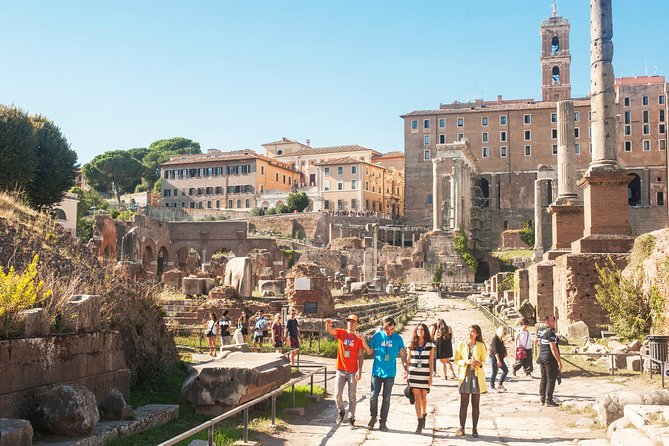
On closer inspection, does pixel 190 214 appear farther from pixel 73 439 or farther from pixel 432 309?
pixel 73 439

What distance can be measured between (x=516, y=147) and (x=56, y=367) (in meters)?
82.2

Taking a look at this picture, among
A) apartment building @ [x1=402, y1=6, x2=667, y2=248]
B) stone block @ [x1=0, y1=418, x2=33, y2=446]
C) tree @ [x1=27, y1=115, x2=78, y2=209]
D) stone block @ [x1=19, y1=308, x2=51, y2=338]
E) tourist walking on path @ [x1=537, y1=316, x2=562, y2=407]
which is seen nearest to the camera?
stone block @ [x1=0, y1=418, x2=33, y2=446]

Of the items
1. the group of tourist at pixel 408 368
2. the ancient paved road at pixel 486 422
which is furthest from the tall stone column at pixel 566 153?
the group of tourist at pixel 408 368

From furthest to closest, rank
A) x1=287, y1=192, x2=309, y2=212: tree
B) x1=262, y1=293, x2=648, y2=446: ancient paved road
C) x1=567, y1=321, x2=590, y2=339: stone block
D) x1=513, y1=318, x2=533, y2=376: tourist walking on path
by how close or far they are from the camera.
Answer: x1=287, y1=192, x2=309, y2=212: tree → x1=567, y1=321, x2=590, y2=339: stone block → x1=513, y1=318, x2=533, y2=376: tourist walking on path → x1=262, y1=293, x2=648, y2=446: ancient paved road

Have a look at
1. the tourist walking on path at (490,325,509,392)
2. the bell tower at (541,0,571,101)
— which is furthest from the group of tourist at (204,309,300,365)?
the bell tower at (541,0,571,101)

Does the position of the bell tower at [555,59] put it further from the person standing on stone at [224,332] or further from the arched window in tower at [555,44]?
the person standing on stone at [224,332]

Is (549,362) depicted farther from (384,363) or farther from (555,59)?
(555,59)

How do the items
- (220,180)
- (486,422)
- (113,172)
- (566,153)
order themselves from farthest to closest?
(113,172), (220,180), (566,153), (486,422)

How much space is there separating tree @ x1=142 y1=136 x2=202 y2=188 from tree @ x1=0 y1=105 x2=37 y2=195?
72.6 meters

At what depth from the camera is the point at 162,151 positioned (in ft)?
392

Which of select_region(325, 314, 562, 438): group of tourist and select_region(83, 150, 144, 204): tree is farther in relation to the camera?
select_region(83, 150, 144, 204): tree

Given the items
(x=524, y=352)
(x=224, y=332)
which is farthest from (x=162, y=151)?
(x=524, y=352)

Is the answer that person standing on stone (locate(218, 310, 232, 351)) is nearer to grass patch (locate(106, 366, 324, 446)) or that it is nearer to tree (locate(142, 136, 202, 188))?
grass patch (locate(106, 366, 324, 446))

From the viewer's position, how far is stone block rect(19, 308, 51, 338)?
7.49 meters
